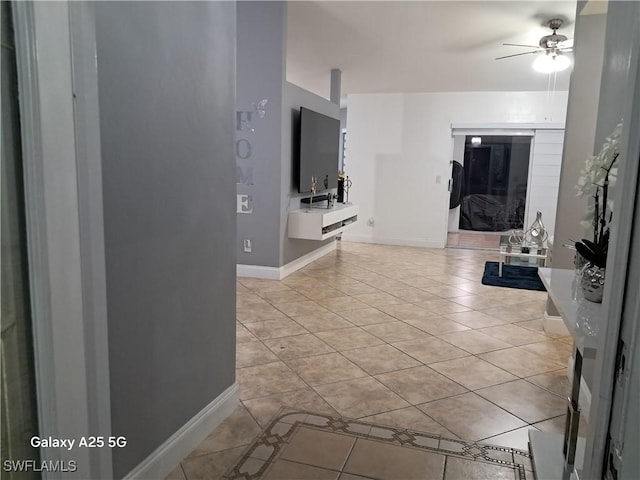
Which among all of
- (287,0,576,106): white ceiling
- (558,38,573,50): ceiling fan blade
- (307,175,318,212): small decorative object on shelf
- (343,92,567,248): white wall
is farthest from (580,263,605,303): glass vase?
(343,92,567,248): white wall

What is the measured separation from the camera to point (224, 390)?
2.28 meters

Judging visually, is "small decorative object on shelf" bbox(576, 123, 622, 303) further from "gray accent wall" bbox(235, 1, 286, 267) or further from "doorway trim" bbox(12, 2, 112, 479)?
"gray accent wall" bbox(235, 1, 286, 267)

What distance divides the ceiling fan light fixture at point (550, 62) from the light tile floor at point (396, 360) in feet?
7.30

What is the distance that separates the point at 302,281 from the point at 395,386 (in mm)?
2521

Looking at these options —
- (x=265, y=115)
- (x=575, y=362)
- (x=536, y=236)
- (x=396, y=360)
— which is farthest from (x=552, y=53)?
(x=575, y=362)

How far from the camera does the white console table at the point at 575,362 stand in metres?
1.40

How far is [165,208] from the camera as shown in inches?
69.3

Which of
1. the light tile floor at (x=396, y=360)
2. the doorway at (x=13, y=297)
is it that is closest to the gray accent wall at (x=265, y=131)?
the light tile floor at (x=396, y=360)

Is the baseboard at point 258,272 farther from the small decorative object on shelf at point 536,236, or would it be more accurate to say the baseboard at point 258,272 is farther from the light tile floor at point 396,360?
the small decorative object on shelf at point 536,236

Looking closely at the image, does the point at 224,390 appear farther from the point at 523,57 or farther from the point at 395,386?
the point at 523,57

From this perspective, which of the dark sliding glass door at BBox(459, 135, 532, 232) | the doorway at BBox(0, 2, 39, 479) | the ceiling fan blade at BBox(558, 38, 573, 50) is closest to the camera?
the doorway at BBox(0, 2, 39, 479)

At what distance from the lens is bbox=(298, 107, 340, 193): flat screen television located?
529cm

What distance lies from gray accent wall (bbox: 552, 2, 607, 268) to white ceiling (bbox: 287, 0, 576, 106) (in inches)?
37.7

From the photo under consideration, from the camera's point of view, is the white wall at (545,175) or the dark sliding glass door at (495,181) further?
the dark sliding glass door at (495,181)
